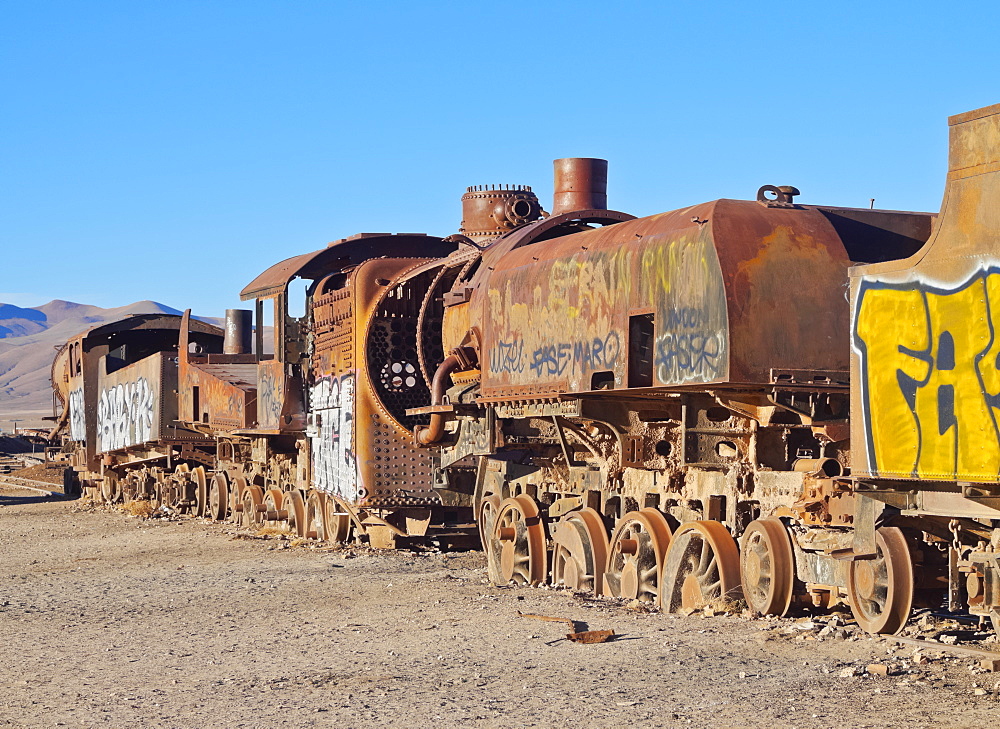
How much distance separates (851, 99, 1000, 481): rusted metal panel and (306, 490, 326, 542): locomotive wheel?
1185cm

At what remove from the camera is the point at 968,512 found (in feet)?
26.8

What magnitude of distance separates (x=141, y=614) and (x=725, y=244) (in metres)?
5.87

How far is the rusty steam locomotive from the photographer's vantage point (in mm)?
8219

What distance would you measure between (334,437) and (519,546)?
4710 mm

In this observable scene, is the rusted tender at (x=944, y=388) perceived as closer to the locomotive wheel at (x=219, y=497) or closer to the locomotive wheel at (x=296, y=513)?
the locomotive wheel at (x=296, y=513)

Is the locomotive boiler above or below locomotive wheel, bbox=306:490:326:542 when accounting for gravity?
above

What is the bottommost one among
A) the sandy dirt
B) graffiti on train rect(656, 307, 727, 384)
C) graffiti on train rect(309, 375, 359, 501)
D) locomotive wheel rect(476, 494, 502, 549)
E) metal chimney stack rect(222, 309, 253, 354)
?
the sandy dirt

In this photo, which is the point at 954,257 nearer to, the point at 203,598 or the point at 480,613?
the point at 480,613

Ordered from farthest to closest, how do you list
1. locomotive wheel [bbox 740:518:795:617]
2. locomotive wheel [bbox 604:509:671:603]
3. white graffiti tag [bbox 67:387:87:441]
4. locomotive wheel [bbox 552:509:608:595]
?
white graffiti tag [bbox 67:387:87:441]
locomotive wheel [bbox 552:509:608:595]
locomotive wheel [bbox 604:509:671:603]
locomotive wheel [bbox 740:518:795:617]

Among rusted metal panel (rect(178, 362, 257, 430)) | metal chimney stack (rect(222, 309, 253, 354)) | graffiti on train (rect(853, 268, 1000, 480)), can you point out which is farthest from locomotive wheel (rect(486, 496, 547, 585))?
metal chimney stack (rect(222, 309, 253, 354))

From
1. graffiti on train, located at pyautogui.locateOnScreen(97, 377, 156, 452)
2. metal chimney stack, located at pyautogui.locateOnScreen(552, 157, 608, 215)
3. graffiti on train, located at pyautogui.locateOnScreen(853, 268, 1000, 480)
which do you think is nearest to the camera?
graffiti on train, located at pyautogui.locateOnScreen(853, 268, 1000, 480)

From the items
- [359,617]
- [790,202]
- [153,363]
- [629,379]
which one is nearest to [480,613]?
[359,617]

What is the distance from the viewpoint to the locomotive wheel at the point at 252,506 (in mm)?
22922

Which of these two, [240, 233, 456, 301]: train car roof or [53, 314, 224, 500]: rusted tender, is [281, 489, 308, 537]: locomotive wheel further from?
[53, 314, 224, 500]: rusted tender
